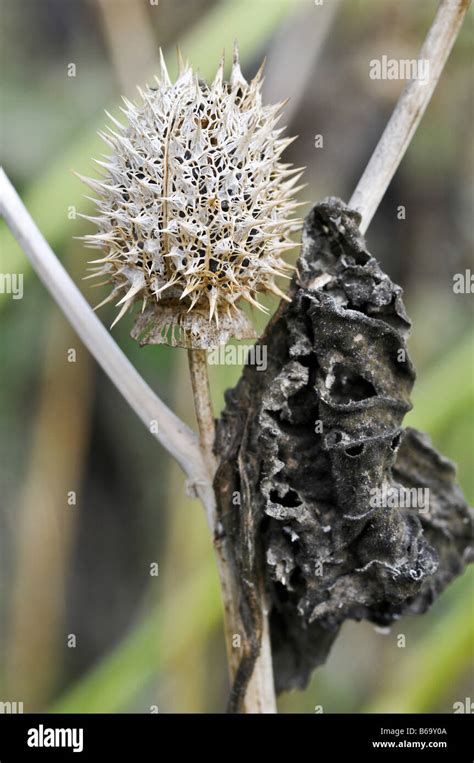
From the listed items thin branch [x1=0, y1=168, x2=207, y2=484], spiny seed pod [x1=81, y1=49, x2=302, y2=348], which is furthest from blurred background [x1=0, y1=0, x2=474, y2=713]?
spiny seed pod [x1=81, y1=49, x2=302, y2=348]

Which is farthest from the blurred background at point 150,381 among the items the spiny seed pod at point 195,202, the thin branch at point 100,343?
the spiny seed pod at point 195,202

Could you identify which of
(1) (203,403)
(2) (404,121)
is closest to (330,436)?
(1) (203,403)

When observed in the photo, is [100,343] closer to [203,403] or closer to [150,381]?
[203,403]

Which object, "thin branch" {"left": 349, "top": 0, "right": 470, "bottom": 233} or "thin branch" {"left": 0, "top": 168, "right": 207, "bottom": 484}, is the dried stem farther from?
"thin branch" {"left": 349, "top": 0, "right": 470, "bottom": 233}

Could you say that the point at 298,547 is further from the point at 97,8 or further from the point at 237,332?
the point at 97,8

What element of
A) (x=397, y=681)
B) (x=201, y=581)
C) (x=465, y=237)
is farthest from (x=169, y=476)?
(x=465, y=237)
